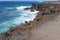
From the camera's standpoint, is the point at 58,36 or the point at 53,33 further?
the point at 53,33

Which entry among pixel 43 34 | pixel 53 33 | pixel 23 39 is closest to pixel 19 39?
pixel 23 39

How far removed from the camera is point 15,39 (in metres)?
9.26

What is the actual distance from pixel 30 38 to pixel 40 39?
651mm

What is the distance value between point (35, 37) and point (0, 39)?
7.36 feet

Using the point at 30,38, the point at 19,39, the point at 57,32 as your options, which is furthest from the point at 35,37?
the point at 57,32

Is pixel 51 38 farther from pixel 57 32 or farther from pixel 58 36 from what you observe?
pixel 57 32

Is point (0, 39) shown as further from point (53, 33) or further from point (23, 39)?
point (53, 33)

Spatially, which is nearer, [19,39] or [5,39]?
[19,39]

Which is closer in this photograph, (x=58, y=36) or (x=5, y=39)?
(x=58, y=36)

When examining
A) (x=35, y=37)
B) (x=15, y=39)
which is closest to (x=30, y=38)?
(x=35, y=37)

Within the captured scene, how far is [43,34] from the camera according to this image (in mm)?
→ 9789

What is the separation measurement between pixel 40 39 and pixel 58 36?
3.87ft

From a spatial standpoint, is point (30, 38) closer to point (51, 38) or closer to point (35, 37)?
point (35, 37)

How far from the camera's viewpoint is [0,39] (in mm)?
9836
